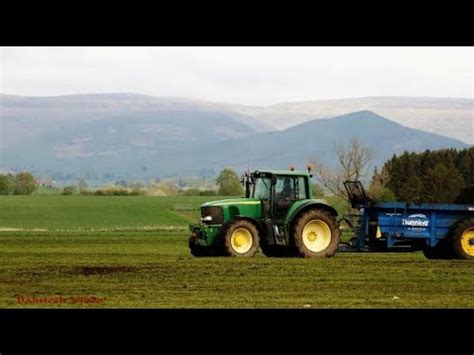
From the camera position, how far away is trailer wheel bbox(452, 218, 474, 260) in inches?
727

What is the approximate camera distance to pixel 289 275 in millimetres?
15656

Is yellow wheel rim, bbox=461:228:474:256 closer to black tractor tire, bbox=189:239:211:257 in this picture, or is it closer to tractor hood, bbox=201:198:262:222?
tractor hood, bbox=201:198:262:222

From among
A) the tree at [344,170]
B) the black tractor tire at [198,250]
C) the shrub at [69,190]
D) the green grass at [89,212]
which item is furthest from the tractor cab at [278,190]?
the shrub at [69,190]

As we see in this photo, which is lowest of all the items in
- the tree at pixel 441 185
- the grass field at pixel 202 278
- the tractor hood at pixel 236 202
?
the grass field at pixel 202 278

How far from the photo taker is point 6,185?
3338cm

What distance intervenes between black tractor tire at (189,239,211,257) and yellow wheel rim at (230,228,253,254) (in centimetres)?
75

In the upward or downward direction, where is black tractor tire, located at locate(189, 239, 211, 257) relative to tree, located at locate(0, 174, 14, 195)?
downward

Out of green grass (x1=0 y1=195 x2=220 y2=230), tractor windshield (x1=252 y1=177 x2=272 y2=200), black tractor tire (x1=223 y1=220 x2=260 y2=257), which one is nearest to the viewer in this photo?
black tractor tire (x1=223 y1=220 x2=260 y2=257)

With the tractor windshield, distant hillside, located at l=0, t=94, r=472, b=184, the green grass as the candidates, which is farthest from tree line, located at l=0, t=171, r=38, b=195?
the tractor windshield

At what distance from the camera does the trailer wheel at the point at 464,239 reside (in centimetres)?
1847

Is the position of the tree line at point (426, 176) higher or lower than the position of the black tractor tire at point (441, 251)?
higher

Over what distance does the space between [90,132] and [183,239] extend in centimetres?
2520

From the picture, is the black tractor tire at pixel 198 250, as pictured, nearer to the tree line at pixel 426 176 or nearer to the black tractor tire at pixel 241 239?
the black tractor tire at pixel 241 239

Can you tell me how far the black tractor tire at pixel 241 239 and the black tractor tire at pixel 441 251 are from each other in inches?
141
